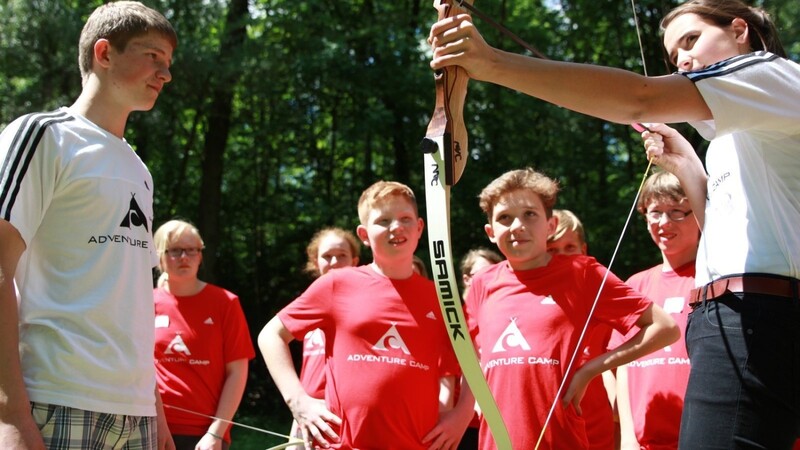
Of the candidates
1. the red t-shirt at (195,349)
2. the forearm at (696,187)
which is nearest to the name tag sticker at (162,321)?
the red t-shirt at (195,349)

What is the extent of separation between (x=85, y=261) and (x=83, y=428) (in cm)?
46

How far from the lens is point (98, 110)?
2.54 meters

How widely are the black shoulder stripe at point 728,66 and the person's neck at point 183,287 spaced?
371cm

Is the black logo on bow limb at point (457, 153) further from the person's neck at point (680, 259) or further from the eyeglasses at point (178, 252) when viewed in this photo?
the eyeglasses at point (178, 252)

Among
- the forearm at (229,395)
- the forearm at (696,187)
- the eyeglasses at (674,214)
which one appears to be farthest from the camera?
the forearm at (229,395)

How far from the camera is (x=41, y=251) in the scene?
2305mm

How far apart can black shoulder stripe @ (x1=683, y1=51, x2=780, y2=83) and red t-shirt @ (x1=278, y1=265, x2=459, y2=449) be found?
1.91 m

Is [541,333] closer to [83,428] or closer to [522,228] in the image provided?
[522,228]

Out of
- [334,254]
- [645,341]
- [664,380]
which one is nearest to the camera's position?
[645,341]

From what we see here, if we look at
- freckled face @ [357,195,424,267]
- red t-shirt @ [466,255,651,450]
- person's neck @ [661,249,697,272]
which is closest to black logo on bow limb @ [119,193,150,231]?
freckled face @ [357,195,424,267]

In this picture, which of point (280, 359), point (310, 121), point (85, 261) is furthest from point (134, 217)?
point (310, 121)

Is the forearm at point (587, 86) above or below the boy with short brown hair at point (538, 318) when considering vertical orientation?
above

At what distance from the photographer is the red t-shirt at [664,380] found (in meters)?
3.47

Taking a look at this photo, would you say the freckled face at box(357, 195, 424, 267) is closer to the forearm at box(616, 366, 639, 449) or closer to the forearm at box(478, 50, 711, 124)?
the forearm at box(616, 366, 639, 449)
